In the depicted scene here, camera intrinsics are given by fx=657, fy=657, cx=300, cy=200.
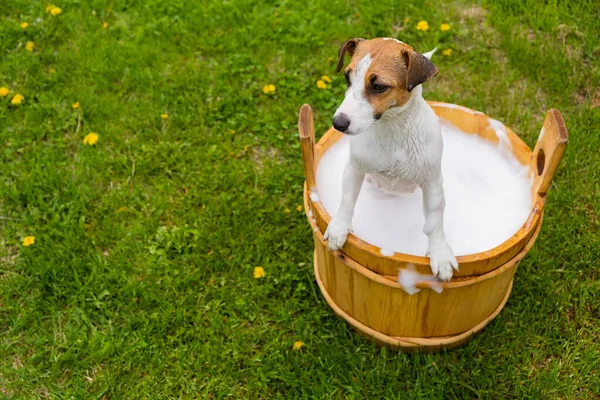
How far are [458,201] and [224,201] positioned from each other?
1259 millimetres

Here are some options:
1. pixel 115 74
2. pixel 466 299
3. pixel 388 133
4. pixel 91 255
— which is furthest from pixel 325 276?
pixel 115 74

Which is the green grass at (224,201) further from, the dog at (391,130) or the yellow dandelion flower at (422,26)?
the dog at (391,130)

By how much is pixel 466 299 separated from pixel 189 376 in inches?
49.0

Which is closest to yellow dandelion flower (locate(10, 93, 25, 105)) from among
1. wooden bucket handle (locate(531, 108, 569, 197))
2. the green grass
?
the green grass

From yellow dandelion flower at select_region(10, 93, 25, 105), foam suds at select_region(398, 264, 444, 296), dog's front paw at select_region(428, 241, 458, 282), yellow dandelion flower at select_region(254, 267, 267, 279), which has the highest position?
dog's front paw at select_region(428, 241, 458, 282)

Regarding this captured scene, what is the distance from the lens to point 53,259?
3250mm

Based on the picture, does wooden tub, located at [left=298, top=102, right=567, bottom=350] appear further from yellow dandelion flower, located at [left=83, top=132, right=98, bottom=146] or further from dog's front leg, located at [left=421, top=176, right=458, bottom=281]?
yellow dandelion flower, located at [left=83, top=132, right=98, bottom=146]

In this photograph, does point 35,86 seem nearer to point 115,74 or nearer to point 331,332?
point 115,74

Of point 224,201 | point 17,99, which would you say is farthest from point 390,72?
point 17,99

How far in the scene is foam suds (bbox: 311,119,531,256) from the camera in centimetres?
272

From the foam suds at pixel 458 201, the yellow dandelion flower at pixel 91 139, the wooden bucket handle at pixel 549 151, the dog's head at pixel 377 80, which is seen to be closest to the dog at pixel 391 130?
the dog's head at pixel 377 80

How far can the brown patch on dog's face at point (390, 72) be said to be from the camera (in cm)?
→ 199

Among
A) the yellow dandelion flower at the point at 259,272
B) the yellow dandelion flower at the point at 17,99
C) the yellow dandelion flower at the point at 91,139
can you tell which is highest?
the yellow dandelion flower at the point at 17,99

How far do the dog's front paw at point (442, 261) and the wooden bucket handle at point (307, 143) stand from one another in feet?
1.85
